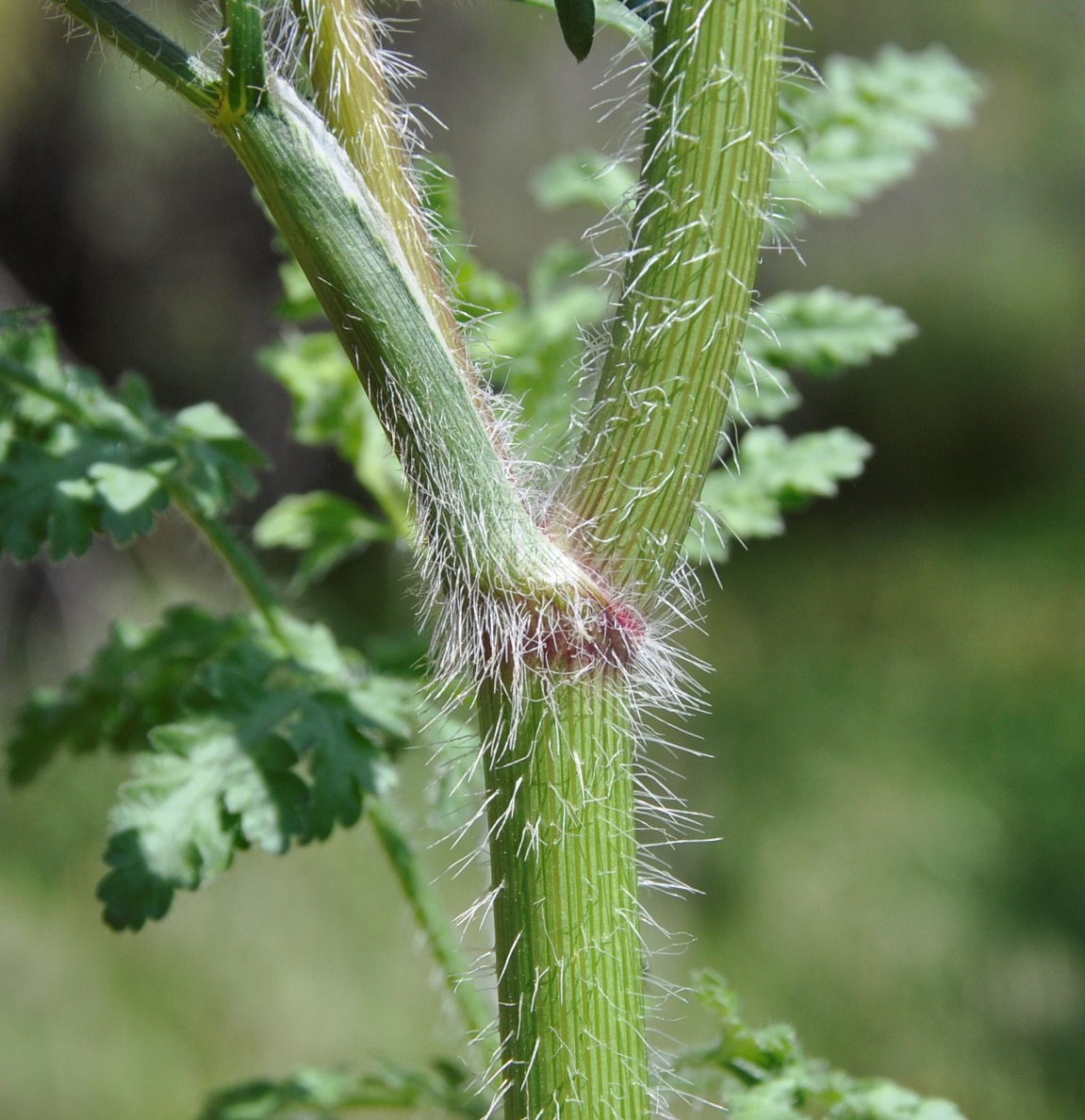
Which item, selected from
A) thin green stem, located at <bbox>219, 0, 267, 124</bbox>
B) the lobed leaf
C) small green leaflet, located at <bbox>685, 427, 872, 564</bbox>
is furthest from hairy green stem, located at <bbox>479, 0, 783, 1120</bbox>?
the lobed leaf

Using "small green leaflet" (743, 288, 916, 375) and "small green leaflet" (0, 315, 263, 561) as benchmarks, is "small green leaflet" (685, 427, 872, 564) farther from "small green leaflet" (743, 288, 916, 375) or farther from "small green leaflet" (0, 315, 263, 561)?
"small green leaflet" (0, 315, 263, 561)

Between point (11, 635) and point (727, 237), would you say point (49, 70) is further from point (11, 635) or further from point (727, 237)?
point (727, 237)

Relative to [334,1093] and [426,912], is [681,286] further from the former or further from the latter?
[334,1093]

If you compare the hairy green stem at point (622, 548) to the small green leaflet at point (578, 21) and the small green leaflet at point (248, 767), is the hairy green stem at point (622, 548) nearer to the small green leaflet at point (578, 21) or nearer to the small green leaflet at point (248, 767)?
the small green leaflet at point (578, 21)

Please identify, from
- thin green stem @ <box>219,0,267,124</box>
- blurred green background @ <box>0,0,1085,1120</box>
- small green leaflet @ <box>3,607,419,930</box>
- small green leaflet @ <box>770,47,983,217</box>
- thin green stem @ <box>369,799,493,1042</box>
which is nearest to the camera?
thin green stem @ <box>219,0,267,124</box>

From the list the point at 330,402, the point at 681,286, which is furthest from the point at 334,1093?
the point at 681,286

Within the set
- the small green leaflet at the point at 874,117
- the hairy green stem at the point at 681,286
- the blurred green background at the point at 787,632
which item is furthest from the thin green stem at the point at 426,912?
the blurred green background at the point at 787,632
